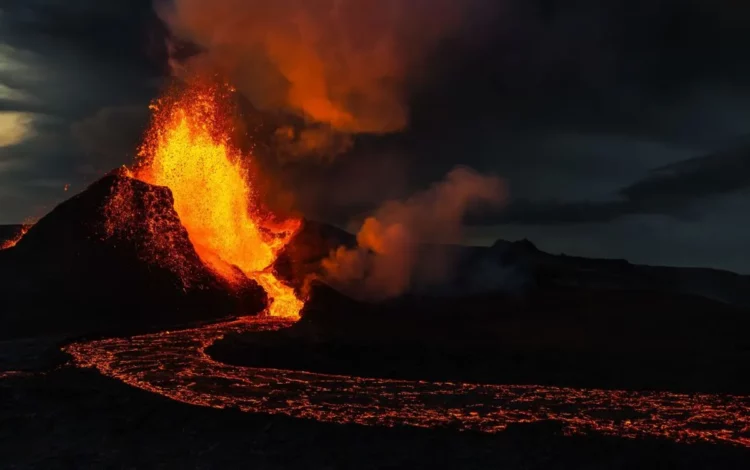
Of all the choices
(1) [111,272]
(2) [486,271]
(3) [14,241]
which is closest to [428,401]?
(1) [111,272]

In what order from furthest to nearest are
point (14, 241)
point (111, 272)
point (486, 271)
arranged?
point (486, 271)
point (14, 241)
point (111, 272)

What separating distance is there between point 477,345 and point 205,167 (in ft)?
106

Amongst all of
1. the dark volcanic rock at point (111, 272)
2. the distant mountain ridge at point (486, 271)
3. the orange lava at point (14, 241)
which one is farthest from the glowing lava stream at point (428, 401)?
the distant mountain ridge at point (486, 271)

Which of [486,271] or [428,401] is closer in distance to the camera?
[428,401]

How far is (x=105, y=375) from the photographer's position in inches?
1051

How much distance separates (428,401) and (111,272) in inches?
1143

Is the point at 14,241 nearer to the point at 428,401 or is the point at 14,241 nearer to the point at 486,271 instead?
the point at 486,271

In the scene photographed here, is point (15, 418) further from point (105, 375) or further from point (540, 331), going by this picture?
point (540, 331)

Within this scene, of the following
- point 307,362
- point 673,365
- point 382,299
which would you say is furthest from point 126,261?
point 673,365

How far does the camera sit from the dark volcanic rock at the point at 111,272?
139 feet

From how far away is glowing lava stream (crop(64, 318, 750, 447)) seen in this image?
20891 mm

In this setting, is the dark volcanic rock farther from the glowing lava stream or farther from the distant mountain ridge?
the glowing lava stream

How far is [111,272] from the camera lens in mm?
46000

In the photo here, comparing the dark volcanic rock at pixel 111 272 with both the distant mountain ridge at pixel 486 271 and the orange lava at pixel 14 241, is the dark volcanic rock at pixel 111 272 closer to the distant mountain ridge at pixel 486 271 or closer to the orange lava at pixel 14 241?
the orange lava at pixel 14 241
